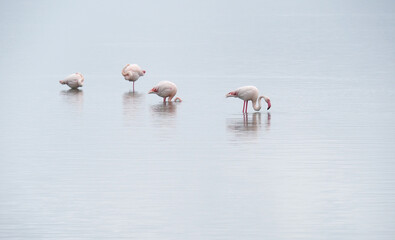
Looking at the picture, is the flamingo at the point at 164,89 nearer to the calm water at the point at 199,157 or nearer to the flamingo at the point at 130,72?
the calm water at the point at 199,157

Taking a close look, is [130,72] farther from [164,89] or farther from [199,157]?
[199,157]

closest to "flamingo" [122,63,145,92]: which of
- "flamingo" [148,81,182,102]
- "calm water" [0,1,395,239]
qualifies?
"calm water" [0,1,395,239]

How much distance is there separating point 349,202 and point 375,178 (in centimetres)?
163

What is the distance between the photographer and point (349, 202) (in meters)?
12.3

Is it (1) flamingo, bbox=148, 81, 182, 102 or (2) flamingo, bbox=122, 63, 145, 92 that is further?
(2) flamingo, bbox=122, 63, 145, 92

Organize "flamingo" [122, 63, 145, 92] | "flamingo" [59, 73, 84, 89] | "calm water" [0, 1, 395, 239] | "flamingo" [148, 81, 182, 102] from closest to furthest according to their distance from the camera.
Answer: "calm water" [0, 1, 395, 239] < "flamingo" [148, 81, 182, 102] < "flamingo" [59, 73, 84, 89] < "flamingo" [122, 63, 145, 92]

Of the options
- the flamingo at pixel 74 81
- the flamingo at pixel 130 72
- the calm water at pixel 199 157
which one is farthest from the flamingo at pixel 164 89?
the flamingo at pixel 74 81

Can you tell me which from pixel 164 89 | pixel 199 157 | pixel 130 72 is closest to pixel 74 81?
pixel 130 72

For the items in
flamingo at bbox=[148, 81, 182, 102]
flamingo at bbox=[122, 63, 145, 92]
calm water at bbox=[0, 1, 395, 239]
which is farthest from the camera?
flamingo at bbox=[122, 63, 145, 92]

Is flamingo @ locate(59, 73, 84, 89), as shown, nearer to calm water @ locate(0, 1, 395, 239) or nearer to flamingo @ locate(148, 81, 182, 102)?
calm water @ locate(0, 1, 395, 239)

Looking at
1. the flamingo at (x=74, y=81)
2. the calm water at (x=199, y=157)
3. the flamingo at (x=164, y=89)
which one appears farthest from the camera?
the flamingo at (x=74, y=81)

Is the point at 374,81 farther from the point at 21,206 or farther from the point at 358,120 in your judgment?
the point at 21,206

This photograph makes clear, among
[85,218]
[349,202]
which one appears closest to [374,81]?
[349,202]

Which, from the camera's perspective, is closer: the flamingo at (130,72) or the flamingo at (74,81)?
the flamingo at (74,81)
